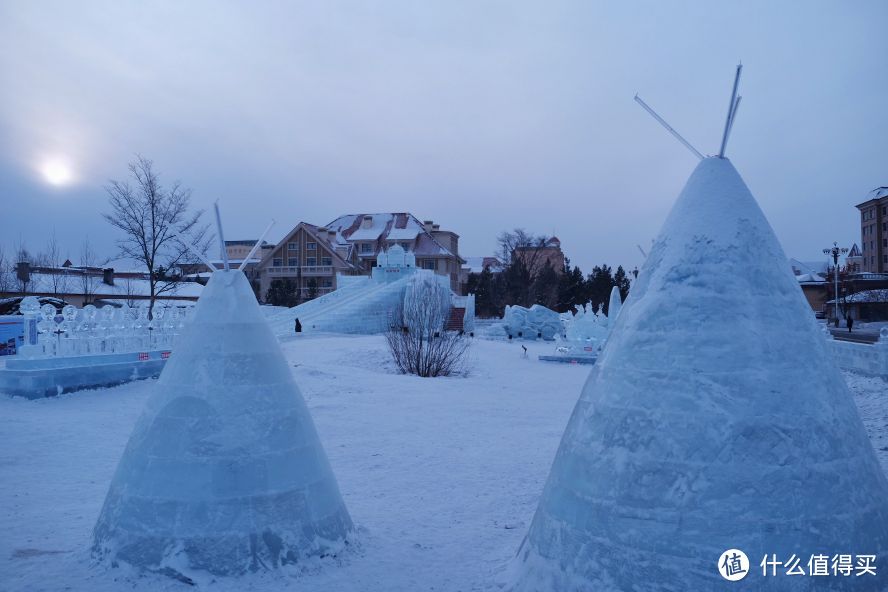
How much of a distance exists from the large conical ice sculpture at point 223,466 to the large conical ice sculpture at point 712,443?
195 centimetres

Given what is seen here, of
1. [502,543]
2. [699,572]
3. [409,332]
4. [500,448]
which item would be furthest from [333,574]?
[409,332]

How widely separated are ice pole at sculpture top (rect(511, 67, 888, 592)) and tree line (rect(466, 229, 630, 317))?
5071 centimetres

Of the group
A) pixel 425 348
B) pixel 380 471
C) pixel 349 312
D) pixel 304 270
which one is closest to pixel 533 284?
pixel 304 270

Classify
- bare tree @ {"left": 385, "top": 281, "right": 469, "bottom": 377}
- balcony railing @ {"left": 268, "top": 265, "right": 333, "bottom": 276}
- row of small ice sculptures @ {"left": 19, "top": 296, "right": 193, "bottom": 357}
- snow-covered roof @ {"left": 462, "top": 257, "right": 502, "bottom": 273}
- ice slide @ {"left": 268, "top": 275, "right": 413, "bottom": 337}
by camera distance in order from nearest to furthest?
row of small ice sculptures @ {"left": 19, "top": 296, "right": 193, "bottom": 357}, bare tree @ {"left": 385, "top": 281, "right": 469, "bottom": 377}, ice slide @ {"left": 268, "top": 275, "right": 413, "bottom": 337}, balcony railing @ {"left": 268, "top": 265, "right": 333, "bottom": 276}, snow-covered roof @ {"left": 462, "top": 257, "right": 502, "bottom": 273}

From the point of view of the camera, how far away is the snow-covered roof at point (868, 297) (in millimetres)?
47469

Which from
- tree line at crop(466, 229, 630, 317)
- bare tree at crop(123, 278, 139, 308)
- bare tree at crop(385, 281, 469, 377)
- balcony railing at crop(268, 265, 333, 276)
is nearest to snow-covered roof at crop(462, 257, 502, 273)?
tree line at crop(466, 229, 630, 317)

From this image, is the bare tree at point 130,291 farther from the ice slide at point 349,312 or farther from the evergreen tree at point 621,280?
the evergreen tree at point 621,280

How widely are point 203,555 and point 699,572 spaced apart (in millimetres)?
3449

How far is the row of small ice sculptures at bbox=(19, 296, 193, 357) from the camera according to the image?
1309cm

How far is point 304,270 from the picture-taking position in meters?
54.4

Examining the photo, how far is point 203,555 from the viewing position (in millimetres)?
4766

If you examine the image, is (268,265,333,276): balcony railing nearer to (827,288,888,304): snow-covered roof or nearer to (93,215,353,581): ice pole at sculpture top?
(827,288,888,304): snow-covered roof

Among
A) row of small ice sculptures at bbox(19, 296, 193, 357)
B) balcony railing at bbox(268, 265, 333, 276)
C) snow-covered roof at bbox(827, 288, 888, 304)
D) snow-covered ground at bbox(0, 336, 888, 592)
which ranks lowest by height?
snow-covered ground at bbox(0, 336, 888, 592)

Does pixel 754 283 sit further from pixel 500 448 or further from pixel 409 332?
pixel 409 332
